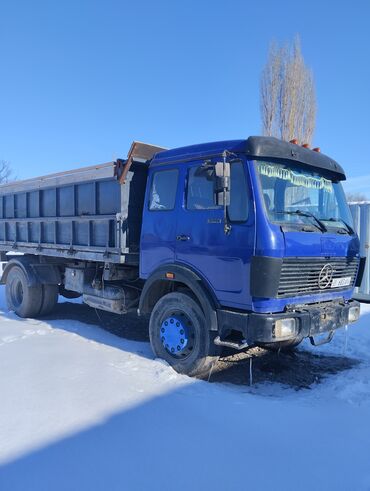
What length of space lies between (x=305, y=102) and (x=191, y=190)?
45.8 ft

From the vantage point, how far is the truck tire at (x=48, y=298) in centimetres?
779

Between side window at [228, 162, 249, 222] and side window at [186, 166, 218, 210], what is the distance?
0.21 metres

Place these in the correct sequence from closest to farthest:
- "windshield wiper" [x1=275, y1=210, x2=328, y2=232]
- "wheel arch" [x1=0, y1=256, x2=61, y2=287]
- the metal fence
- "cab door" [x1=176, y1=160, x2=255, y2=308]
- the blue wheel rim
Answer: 1. "cab door" [x1=176, y1=160, x2=255, y2=308]
2. "windshield wiper" [x1=275, y1=210, x2=328, y2=232]
3. the blue wheel rim
4. "wheel arch" [x1=0, y1=256, x2=61, y2=287]
5. the metal fence

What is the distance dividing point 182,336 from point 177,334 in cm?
Result: 8

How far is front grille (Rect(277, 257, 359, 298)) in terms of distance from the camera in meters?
4.12

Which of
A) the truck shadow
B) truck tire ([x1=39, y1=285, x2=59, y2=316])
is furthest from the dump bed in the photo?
the truck shadow

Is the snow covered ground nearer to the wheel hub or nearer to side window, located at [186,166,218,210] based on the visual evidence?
the wheel hub

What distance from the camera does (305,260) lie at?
14.0 feet

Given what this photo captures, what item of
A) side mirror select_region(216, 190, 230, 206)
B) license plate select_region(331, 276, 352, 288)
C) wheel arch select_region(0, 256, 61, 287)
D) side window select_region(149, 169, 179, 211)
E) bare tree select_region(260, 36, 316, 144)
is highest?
bare tree select_region(260, 36, 316, 144)

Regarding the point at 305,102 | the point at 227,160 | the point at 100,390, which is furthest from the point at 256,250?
the point at 305,102

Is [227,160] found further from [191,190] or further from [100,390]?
[100,390]

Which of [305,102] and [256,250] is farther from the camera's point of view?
[305,102]

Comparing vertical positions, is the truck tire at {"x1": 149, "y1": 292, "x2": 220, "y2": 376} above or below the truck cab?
below

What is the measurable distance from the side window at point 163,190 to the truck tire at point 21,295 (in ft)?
12.0
